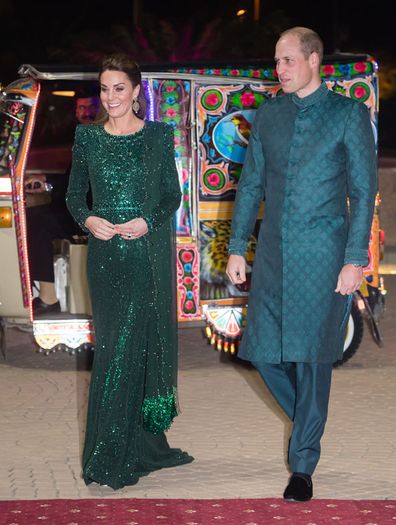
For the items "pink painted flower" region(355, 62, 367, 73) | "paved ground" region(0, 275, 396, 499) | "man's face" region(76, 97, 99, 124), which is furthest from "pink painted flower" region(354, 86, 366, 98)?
"man's face" region(76, 97, 99, 124)

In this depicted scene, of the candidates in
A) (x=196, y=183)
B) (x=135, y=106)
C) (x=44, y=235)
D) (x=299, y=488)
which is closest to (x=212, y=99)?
(x=196, y=183)

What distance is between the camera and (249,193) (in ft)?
19.1

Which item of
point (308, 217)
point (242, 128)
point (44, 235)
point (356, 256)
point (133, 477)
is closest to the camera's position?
point (356, 256)

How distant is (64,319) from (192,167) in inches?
53.4

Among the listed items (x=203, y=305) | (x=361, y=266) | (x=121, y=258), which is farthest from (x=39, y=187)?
(x=361, y=266)

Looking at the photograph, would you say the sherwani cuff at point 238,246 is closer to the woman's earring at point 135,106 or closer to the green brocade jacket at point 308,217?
the green brocade jacket at point 308,217

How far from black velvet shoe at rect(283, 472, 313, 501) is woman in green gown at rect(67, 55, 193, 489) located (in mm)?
715

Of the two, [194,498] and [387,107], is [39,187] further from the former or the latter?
[387,107]

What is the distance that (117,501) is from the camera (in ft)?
18.8

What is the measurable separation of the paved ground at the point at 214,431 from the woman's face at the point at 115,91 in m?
1.70

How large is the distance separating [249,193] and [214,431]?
1.87 m

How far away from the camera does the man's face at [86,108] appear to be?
10188 mm

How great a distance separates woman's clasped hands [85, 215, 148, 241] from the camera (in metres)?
5.91

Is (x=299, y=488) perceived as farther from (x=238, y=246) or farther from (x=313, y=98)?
(x=313, y=98)
